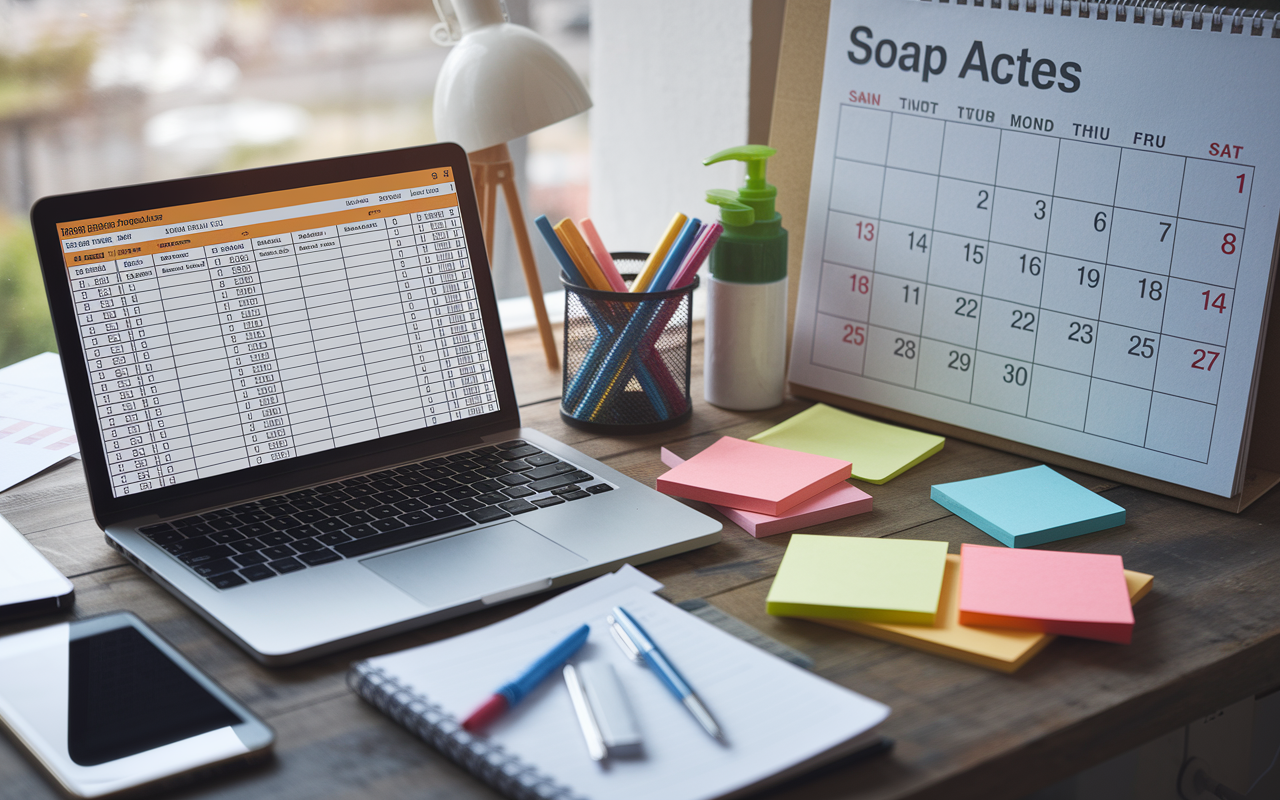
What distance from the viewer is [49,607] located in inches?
26.3

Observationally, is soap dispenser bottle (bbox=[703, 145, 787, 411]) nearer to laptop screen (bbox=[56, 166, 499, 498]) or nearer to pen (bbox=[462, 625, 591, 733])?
laptop screen (bbox=[56, 166, 499, 498])

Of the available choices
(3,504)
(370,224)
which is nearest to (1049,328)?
(370,224)

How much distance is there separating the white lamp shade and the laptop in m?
0.14

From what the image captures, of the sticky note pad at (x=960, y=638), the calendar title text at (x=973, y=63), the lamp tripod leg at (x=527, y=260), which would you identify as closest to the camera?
the sticky note pad at (x=960, y=638)

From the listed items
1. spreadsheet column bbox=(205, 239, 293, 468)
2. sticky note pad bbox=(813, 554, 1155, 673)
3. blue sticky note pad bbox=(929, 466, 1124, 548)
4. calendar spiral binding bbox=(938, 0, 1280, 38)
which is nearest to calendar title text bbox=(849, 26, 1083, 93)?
calendar spiral binding bbox=(938, 0, 1280, 38)

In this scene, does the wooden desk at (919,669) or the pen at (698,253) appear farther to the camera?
the pen at (698,253)

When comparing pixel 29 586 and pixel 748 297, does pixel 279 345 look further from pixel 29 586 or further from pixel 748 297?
pixel 748 297

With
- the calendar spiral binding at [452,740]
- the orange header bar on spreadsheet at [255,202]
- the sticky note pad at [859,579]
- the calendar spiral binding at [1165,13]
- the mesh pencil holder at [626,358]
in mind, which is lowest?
the calendar spiral binding at [452,740]

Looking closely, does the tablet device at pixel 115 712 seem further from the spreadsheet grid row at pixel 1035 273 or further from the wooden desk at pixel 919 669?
the spreadsheet grid row at pixel 1035 273

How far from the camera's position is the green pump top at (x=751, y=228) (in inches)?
38.6

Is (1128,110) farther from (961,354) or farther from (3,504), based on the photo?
(3,504)

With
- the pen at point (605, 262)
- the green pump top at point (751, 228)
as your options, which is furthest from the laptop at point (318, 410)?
the green pump top at point (751, 228)

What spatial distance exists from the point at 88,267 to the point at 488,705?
45 centimetres

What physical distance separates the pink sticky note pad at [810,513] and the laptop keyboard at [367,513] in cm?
11
